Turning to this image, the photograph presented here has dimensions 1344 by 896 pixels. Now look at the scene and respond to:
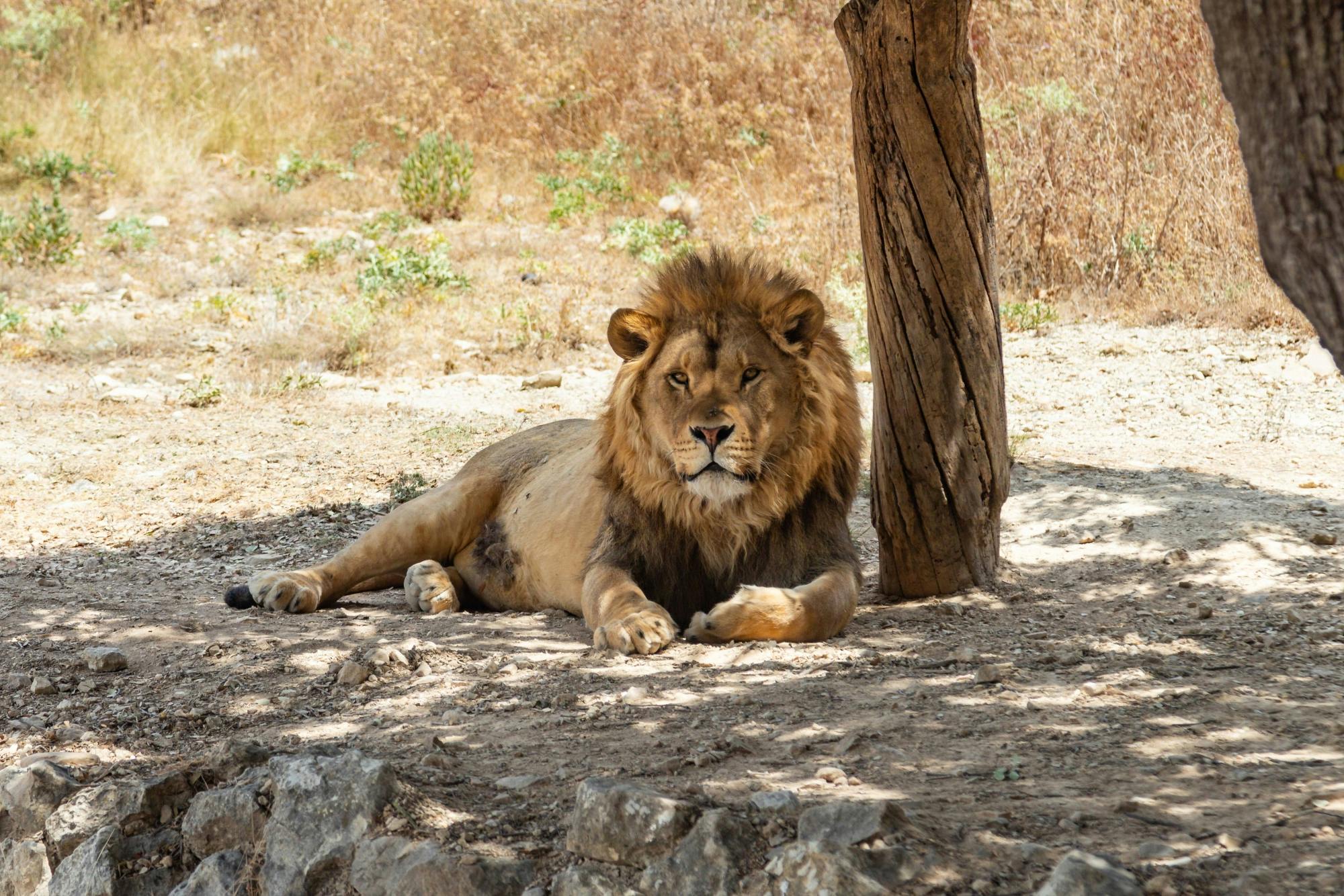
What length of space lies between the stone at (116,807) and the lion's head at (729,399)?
204 centimetres

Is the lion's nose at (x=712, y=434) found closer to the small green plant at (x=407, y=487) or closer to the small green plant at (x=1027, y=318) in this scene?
the small green plant at (x=407, y=487)

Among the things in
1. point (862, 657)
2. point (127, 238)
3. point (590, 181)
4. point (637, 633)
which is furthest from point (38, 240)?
point (862, 657)

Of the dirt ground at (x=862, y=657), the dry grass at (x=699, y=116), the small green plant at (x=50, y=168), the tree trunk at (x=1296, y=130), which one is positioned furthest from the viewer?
the small green plant at (x=50, y=168)

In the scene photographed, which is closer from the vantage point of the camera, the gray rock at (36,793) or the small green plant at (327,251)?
the gray rock at (36,793)

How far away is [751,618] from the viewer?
4906 millimetres

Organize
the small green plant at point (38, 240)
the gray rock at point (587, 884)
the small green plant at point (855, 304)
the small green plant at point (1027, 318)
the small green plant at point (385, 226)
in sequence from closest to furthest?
1. the gray rock at point (587, 884)
2. the small green plant at point (855, 304)
3. the small green plant at point (1027, 318)
4. the small green plant at point (38, 240)
5. the small green plant at point (385, 226)

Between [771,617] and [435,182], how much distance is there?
1000 centimetres

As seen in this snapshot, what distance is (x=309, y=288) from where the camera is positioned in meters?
12.0

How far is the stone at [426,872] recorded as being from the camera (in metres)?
3.33

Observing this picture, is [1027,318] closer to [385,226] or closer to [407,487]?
[407,487]

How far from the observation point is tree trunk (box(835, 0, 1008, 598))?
511cm

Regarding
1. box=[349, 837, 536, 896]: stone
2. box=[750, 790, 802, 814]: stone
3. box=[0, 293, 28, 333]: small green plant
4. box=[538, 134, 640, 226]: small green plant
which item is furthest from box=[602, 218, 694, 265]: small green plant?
box=[750, 790, 802, 814]: stone

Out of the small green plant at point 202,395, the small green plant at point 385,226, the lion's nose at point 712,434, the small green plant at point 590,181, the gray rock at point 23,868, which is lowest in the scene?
the gray rock at point 23,868

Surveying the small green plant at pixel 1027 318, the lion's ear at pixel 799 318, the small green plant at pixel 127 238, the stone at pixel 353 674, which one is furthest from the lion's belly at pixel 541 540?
the small green plant at pixel 127 238
